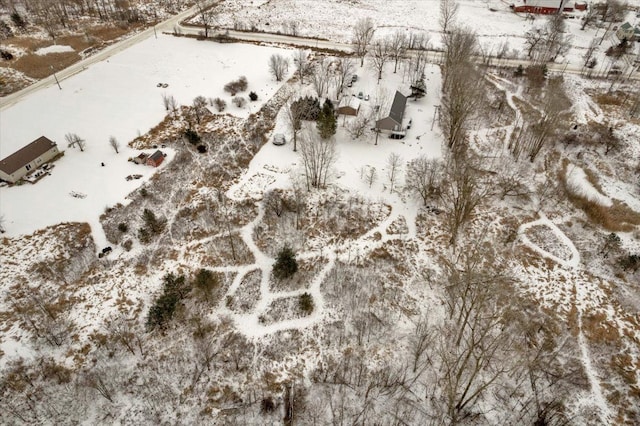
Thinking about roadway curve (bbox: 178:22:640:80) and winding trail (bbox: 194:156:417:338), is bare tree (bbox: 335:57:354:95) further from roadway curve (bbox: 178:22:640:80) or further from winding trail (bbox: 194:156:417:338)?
winding trail (bbox: 194:156:417:338)

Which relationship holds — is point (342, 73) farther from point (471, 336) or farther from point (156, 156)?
point (471, 336)

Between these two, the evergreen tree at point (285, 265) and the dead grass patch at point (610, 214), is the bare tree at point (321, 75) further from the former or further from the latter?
the dead grass patch at point (610, 214)

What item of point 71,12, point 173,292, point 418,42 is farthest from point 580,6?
point 71,12

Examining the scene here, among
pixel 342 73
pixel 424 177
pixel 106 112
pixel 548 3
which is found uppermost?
pixel 548 3

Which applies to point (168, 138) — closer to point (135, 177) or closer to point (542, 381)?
point (135, 177)

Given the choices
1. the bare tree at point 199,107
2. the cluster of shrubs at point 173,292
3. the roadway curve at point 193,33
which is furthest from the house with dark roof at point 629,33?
the cluster of shrubs at point 173,292

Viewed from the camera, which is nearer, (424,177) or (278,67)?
(424,177)
